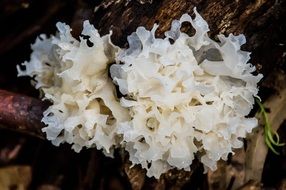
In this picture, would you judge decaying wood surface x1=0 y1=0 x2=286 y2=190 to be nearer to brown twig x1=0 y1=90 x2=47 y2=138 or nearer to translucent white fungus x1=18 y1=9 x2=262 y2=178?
brown twig x1=0 y1=90 x2=47 y2=138

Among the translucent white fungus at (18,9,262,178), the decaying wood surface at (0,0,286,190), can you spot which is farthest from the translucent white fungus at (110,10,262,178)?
the decaying wood surface at (0,0,286,190)

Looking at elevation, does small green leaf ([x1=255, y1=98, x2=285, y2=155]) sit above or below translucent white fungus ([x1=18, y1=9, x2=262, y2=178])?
below

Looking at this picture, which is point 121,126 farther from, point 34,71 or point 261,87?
point 261,87

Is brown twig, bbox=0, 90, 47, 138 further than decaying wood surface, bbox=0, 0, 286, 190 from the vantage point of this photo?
Yes

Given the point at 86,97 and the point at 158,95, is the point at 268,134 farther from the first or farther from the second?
the point at 86,97

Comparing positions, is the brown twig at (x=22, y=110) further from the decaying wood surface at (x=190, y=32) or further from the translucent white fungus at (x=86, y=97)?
the translucent white fungus at (x=86, y=97)

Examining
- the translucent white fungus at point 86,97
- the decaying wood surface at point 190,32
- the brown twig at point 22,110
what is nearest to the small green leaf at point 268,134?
the decaying wood surface at point 190,32

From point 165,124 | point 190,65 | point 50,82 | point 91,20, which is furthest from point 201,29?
point 50,82

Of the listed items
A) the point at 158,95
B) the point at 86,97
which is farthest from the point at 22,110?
the point at 158,95

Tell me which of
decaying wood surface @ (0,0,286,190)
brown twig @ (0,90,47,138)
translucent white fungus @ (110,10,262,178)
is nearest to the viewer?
translucent white fungus @ (110,10,262,178)
